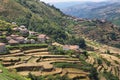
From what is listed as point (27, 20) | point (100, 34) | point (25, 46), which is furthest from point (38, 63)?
point (100, 34)

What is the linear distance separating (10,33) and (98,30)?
105 m

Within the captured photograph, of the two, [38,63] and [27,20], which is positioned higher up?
[27,20]

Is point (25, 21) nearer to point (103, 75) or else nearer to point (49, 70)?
point (103, 75)

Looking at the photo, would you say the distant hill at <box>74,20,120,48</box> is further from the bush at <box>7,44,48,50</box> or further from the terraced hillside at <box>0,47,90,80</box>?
the terraced hillside at <box>0,47,90,80</box>

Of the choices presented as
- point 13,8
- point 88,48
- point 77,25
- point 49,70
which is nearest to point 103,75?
point 49,70

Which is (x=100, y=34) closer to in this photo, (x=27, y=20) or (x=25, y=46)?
(x=27, y=20)

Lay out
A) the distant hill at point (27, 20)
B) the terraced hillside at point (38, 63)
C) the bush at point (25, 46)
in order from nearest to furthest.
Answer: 1. the terraced hillside at point (38, 63)
2. the bush at point (25, 46)
3. the distant hill at point (27, 20)

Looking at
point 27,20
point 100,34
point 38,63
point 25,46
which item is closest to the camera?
point 38,63

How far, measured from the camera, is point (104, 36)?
614 ft

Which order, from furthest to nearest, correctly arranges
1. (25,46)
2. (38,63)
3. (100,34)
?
(100,34) → (25,46) → (38,63)

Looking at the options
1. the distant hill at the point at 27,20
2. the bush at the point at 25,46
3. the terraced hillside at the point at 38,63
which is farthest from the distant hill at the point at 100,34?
the terraced hillside at the point at 38,63

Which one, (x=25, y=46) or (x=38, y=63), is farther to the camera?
(x=25, y=46)

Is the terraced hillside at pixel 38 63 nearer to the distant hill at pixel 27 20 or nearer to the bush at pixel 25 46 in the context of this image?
the bush at pixel 25 46

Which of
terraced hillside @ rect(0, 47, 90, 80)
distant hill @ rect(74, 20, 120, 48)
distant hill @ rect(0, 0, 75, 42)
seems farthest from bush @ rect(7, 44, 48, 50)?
distant hill @ rect(74, 20, 120, 48)
